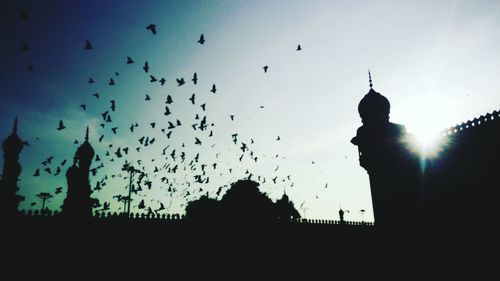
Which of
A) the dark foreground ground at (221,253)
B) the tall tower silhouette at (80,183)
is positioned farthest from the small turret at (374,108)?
the tall tower silhouette at (80,183)

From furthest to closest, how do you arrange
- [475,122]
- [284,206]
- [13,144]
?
[284,206]
[13,144]
[475,122]

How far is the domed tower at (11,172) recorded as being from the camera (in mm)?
16875

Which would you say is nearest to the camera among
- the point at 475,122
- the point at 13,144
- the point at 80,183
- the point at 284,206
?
the point at 475,122

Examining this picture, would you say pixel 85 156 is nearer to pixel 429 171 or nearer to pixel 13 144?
pixel 13 144

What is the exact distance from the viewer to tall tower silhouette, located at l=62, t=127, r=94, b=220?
21484mm

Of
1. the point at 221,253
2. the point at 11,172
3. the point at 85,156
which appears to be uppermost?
the point at 85,156

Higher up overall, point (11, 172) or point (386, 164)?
point (11, 172)

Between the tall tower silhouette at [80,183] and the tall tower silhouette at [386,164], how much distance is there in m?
17.5

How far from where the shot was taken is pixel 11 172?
19328mm

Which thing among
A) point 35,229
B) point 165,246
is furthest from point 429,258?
point 35,229

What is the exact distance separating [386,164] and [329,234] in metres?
5.88

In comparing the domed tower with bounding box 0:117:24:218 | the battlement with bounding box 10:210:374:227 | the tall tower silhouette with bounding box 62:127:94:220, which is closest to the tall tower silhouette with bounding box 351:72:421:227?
the battlement with bounding box 10:210:374:227

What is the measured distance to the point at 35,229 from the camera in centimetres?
1402

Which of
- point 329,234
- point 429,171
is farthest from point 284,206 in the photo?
point 429,171
